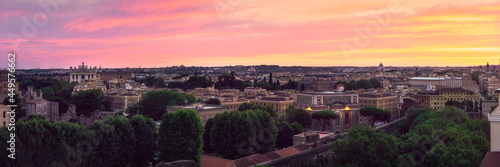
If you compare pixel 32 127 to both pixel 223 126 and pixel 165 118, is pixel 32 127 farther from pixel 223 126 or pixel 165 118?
pixel 223 126

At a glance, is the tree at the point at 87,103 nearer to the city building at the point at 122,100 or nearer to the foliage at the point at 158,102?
the city building at the point at 122,100

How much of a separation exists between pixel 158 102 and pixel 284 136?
20.9 metres

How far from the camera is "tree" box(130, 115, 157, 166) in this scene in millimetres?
27016

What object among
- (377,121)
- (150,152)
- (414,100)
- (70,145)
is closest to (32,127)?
(70,145)

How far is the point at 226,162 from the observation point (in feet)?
86.4

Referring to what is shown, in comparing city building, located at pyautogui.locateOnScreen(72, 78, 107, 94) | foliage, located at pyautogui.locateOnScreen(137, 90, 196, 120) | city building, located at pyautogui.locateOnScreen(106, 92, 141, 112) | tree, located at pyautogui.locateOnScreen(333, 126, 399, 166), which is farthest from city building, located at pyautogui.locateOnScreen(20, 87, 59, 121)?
tree, located at pyautogui.locateOnScreen(333, 126, 399, 166)

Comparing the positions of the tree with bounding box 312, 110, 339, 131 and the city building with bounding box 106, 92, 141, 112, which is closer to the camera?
the tree with bounding box 312, 110, 339, 131

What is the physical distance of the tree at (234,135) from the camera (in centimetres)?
2959

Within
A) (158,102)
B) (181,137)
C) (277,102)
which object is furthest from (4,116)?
(277,102)

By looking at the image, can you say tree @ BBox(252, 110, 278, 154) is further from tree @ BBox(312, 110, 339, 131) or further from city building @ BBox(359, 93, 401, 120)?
city building @ BBox(359, 93, 401, 120)

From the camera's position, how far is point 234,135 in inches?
1175

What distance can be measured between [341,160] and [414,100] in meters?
42.7

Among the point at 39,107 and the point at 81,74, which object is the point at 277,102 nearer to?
the point at 39,107

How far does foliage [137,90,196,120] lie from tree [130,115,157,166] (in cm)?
2218
